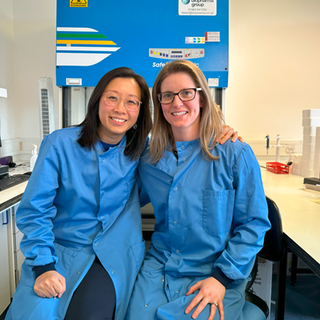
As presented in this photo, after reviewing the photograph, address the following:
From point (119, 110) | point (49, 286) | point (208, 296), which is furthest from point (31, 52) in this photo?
point (208, 296)

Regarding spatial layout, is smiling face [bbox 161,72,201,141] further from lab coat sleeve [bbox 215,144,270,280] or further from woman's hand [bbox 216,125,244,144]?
lab coat sleeve [bbox 215,144,270,280]

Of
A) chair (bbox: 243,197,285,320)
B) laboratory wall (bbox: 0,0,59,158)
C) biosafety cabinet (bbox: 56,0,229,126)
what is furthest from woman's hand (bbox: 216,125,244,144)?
laboratory wall (bbox: 0,0,59,158)

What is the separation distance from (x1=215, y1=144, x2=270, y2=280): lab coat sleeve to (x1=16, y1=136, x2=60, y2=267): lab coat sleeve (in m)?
0.68

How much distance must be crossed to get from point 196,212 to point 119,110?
56 cm

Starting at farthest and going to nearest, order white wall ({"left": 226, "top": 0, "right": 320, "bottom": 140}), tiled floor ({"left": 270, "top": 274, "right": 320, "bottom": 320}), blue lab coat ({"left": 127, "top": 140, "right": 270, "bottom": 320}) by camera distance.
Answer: white wall ({"left": 226, "top": 0, "right": 320, "bottom": 140}) < tiled floor ({"left": 270, "top": 274, "right": 320, "bottom": 320}) < blue lab coat ({"left": 127, "top": 140, "right": 270, "bottom": 320})

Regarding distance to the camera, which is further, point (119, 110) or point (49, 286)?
point (119, 110)

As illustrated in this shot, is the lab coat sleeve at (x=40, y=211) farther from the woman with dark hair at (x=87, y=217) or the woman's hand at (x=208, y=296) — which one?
the woman's hand at (x=208, y=296)

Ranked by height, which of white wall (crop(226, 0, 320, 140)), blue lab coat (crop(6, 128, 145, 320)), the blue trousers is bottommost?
the blue trousers

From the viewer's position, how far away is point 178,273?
1149mm

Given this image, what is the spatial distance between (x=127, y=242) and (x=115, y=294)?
22cm

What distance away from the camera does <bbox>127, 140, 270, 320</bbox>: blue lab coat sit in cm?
109

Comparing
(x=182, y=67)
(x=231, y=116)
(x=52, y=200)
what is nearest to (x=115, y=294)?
(x=52, y=200)

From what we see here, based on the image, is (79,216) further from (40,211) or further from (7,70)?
(7,70)

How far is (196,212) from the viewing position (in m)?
1.16
